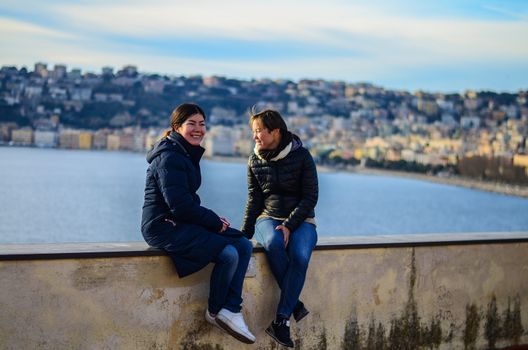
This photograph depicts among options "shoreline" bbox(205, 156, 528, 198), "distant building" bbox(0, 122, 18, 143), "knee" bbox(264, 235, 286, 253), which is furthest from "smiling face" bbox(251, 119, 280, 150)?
"distant building" bbox(0, 122, 18, 143)

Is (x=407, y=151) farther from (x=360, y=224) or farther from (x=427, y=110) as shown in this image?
(x=360, y=224)

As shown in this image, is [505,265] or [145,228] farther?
[505,265]

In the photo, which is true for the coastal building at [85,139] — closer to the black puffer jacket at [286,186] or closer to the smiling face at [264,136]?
the black puffer jacket at [286,186]

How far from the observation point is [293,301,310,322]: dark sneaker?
154 inches

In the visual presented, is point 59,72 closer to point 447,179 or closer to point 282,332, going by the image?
point 447,179

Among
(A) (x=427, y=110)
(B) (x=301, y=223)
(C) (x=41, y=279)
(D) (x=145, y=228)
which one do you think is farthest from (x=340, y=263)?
(A) (x=427, y=110)

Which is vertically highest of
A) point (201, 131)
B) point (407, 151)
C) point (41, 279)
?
point (201, 131)

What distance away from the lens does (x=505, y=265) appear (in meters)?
4.75

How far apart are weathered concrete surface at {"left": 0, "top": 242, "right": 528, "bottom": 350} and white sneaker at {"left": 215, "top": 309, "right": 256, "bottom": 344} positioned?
13cm

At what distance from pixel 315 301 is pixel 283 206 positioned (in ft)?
1.54

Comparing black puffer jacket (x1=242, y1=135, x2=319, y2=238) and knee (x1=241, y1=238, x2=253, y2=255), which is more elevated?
black puffer jacket (x1=242, y1=135, x2=319, y2=238)

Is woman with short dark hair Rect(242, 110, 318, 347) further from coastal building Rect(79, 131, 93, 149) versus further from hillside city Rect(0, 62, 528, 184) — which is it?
coastal building Rect(79, 131, 93, 149)

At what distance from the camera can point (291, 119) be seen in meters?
167

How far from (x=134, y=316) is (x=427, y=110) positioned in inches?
7374
